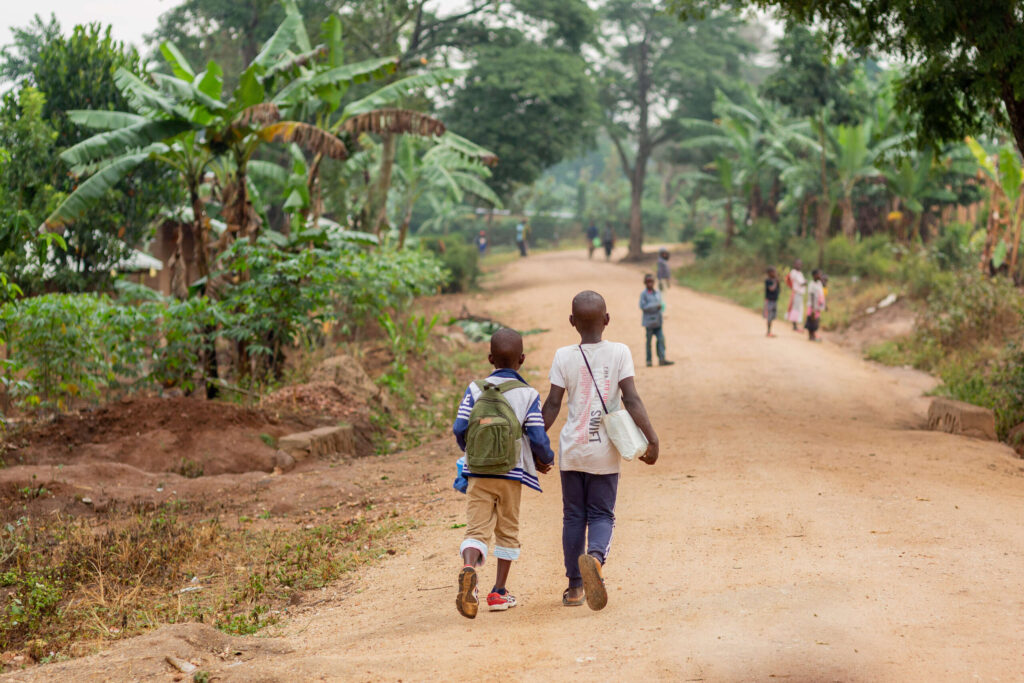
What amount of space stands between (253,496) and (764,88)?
2553 centimetres

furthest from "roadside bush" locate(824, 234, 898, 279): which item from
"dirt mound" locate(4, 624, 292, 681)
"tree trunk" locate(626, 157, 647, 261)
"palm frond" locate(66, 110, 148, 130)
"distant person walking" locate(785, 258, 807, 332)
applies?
"dirt mound" locate(4, 624, 292, 681)

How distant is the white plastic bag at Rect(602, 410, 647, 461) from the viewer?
191 inches

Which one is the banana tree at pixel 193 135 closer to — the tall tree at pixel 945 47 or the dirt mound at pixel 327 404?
Result: the dirt mound at pixel 327 404

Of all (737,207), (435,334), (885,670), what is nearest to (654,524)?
(885,670)

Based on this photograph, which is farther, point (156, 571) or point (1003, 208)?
point (1003, 208)

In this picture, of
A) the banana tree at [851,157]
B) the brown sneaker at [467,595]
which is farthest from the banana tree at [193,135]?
the banana tree at [851,157]

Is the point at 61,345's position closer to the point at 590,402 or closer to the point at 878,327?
the point at 590,402

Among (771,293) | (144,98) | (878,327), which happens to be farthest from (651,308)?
(878,327)

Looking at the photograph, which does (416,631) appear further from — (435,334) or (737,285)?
(737,285)

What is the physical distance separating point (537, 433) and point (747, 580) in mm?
1554

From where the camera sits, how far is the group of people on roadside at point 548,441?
194 inches

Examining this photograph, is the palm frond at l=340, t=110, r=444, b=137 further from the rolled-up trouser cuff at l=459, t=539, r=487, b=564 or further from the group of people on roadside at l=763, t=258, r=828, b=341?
the rolled-up trouser cuff at l=459, t=539, r=487, b=564

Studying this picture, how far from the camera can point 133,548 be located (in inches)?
277

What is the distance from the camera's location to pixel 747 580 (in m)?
5.48
